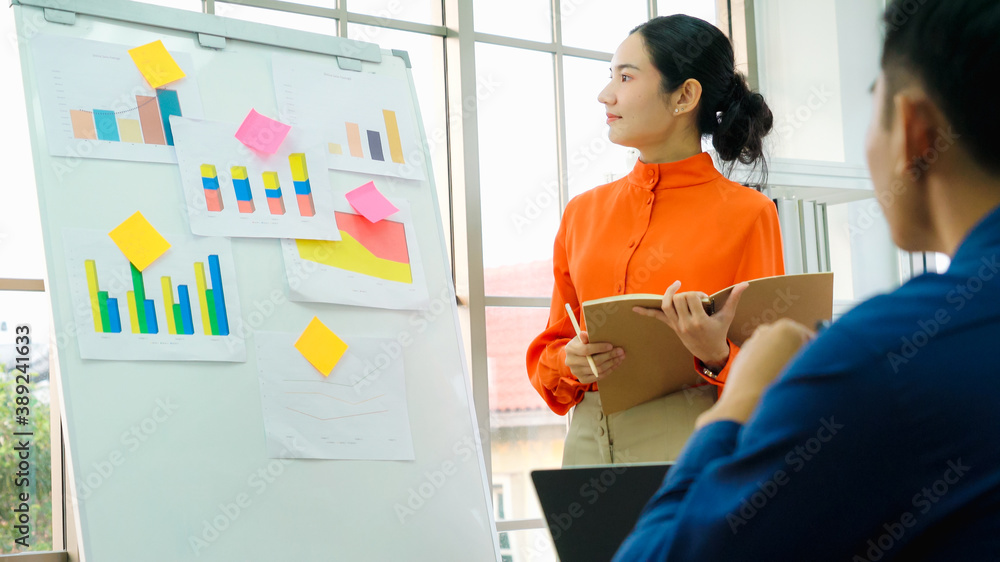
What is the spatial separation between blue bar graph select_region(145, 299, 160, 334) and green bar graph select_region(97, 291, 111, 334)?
0.07 m

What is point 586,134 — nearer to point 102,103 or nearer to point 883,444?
point 102,103

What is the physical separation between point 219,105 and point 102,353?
572mm

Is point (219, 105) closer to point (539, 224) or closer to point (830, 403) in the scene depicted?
point (539, 224)

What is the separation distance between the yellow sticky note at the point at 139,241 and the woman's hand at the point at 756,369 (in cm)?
130

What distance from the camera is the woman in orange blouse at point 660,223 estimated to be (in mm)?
1654

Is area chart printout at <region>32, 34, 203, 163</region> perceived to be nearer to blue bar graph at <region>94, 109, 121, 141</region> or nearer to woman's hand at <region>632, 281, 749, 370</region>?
blue bar graph at <region>94, 109, 121, 141</region>

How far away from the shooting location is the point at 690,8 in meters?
2.98

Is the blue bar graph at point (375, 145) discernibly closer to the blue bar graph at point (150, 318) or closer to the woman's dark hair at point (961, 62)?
the blue bar graph at point (150, 318)

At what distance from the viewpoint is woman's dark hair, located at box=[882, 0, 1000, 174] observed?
47 cm

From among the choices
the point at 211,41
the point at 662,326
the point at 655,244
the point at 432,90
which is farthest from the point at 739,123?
the point at 211,41

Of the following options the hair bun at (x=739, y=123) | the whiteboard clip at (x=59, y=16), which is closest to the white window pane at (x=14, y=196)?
the whiteboard clip at (x=59, y=16)

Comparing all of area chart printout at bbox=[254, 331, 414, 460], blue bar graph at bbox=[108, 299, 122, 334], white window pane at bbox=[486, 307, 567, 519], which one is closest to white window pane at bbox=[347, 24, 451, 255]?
white window pane at bbox=[486, 307, 567, 519]

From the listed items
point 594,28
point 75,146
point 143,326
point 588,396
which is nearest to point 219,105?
point 75,146

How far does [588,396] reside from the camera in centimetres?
175
